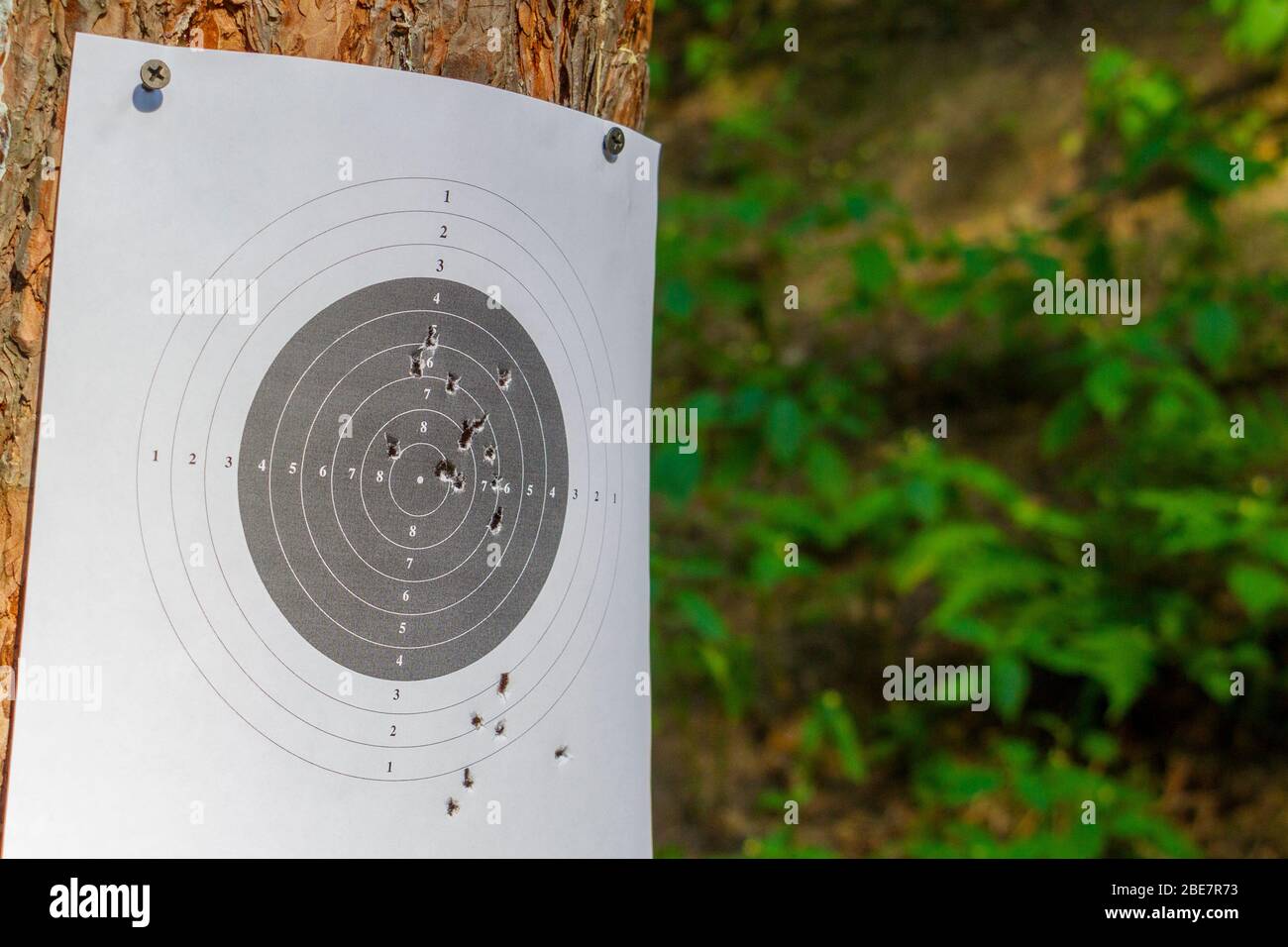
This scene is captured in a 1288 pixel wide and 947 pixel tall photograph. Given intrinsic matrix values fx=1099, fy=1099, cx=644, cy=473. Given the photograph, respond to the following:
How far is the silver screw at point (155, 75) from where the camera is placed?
520 mm

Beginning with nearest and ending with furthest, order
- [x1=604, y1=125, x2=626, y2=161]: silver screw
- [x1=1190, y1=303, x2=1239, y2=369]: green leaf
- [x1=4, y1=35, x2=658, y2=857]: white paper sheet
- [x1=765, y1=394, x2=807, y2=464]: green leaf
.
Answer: [x1=4, y1=35, x2=658, y2=857]: white paper sheet, [x1=604, y1=125, x2=626, y2=161]: silver screw, [x1=765, y1=394, x2=807, y2=464]: green leaf, [x1=1190, y1=303, x2=1239, y2=369]: green leaf

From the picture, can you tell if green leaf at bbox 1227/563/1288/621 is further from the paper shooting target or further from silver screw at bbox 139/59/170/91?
silver screw at bbox 139/59/170/91

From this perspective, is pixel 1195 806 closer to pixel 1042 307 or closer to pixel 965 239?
pixel 1042 307

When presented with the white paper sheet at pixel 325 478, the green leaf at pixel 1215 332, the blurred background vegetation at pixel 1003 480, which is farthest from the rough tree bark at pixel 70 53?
the green leaf at pixel 1215 332

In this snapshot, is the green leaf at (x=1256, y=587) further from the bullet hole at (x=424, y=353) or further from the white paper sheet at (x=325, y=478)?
the bullet hole at (x=424, y=353)

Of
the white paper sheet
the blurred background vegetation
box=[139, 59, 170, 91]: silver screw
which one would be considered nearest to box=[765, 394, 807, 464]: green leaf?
the blurred background vegetation

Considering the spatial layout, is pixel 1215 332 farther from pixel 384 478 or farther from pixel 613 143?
pixel 384 478

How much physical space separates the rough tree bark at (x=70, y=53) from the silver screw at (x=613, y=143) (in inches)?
1.8

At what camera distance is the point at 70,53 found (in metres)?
0.52

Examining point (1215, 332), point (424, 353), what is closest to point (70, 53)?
point (424, 353)

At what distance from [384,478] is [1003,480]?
1.73 meters

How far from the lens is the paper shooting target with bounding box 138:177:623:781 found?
534 mm

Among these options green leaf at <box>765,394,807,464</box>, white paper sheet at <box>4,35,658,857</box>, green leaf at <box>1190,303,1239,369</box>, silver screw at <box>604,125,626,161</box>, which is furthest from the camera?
green leaf at <box>1190,303,1239,369</box>
